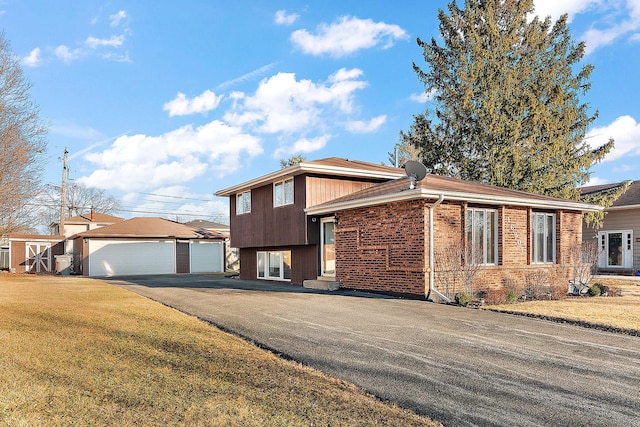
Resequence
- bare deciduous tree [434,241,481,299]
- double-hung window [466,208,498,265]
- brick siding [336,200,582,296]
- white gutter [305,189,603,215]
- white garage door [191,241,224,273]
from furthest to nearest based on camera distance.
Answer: white garage door [191,241,224,273] < double-hung window [466,208,498,265] < brick siding [336,200,582,296] < bare deciduous tree [434,241,481,299] < white gutter [305,189,603,215]

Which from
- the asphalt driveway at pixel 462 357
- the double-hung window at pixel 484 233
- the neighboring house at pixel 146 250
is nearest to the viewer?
the asphalt driveway at pixel 462 357

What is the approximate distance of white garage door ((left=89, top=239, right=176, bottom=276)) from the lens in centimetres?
2888

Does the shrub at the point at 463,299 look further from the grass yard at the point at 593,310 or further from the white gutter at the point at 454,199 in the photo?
the white gutter at the point at 454,199

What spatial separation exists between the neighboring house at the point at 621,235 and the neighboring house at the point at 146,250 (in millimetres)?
22410

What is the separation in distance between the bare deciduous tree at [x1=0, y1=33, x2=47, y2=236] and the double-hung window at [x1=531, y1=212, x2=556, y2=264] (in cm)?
1979

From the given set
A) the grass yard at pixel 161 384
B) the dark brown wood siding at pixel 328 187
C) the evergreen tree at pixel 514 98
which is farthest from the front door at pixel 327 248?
the evergreen tree at pixel 514 98

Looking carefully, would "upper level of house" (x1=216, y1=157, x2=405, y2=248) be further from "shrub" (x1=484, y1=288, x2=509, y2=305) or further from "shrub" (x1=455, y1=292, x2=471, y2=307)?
"shrub" (x1=484, y1=288, x2=509, y2=305)

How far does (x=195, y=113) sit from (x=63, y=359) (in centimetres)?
1950

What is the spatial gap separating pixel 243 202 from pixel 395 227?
1056cm

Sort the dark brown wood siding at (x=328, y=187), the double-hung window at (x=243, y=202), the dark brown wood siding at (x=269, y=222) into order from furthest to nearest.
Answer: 1. the double-hung window at (x=243, y=202)
2. the dark brown wood siding at (x=269, y=222)
3. the dark brown wood siding at (x=328, y=187)

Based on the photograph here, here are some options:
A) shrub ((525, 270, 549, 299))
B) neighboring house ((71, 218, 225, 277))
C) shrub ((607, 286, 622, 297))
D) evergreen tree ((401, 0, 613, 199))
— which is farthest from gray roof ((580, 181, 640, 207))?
neighboring house ((71, 218, 225, 277))

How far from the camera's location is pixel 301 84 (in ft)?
66.2

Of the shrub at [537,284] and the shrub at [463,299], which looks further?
the shrub at [537,284]

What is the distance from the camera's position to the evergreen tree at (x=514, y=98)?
23.2 m
